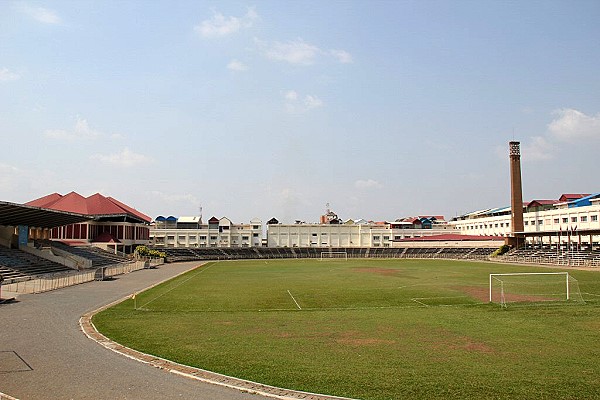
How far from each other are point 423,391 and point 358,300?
1911 cm

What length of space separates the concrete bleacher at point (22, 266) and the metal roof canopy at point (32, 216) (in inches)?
136

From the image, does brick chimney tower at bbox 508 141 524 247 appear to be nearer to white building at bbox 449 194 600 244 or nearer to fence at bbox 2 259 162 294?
white building at bbox 449 194 600 244

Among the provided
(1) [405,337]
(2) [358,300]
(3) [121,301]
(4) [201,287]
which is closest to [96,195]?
(4) [201,287]

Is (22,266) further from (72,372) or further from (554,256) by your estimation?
(554,256)

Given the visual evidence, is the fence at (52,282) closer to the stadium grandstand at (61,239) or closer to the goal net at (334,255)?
the stadium grandstand at (61,239)

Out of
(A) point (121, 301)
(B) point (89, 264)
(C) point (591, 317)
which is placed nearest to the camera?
(C) point (591, 317)

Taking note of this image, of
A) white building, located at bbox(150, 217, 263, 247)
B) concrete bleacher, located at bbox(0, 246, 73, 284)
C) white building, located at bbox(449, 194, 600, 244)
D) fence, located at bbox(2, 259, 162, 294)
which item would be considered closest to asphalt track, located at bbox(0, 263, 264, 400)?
fence, located at bbox(2, 259, 162, 294)

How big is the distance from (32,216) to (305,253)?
75537mm

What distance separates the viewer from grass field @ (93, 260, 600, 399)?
11.6 metres

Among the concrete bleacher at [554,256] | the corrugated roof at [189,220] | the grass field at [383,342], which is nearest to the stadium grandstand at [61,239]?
the grass field at [383,342]

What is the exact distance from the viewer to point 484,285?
127ft

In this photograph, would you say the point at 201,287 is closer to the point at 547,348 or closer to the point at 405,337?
the point at 405,337

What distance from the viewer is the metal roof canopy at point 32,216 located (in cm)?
4542

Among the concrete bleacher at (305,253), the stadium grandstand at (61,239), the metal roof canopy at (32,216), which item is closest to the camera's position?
the stadium grandstand at (61,239)
